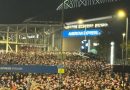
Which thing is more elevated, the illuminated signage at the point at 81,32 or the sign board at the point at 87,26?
the sign board at the point at 87,26

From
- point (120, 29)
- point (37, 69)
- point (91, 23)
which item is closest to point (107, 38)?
point (120, 29)

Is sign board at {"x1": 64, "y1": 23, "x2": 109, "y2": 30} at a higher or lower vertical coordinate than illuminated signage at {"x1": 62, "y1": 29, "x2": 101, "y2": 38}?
higher

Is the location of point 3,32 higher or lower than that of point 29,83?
higher

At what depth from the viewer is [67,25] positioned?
10844cm

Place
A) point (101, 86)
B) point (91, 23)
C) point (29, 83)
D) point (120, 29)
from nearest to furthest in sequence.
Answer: point (101, 86), point (29, 83), point (120, 29), point (91, 23)

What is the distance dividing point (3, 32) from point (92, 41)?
2160cm

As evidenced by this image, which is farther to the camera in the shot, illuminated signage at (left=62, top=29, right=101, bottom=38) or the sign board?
illuminated signage at (left=62, top=29, right=101, bottom=38)

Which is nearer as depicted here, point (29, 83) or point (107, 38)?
point (29, 83)

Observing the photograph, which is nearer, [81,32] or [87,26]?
[87,26]

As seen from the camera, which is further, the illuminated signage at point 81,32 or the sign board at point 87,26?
the illuminated signage at point 81,32

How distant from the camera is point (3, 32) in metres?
92.5

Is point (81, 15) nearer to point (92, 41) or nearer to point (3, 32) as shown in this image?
point (92, 41)

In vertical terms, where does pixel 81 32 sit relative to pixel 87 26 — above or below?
below

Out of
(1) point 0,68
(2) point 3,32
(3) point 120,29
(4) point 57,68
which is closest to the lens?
(4) point 57,68
